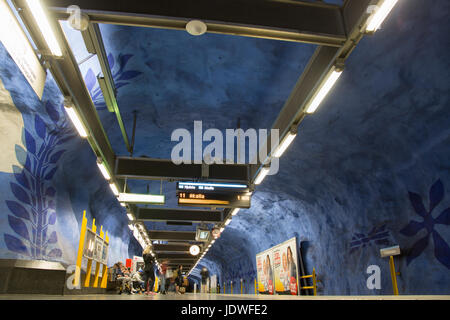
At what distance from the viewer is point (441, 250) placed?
612 cm

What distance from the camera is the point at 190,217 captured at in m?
14.9

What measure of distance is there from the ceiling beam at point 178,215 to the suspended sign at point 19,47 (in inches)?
452

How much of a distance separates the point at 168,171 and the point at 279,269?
26.7 feet

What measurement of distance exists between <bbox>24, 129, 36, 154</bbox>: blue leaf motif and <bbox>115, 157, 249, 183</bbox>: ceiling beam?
8.69 feet

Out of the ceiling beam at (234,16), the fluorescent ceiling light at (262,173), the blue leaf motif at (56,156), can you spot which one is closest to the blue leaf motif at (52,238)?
the blue leaf motif at (56,156)

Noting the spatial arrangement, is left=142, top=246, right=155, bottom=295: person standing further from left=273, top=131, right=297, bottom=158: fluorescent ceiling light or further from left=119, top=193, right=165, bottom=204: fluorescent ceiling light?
left=273, top=131, right=297, bottom=158: fluorescent ceiling light

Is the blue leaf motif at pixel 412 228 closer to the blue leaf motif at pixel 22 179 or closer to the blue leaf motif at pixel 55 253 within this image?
the blue leaf motif at pixel 22 179

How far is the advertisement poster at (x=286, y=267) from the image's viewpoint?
13.0m

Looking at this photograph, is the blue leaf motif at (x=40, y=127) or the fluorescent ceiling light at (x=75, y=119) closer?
the fluorescent ceiling light at (x=75, y=119)

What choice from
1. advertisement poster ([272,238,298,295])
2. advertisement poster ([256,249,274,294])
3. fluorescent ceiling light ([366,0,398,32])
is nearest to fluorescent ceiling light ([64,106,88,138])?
fluorescent ceiling light ([366,0,398,32])

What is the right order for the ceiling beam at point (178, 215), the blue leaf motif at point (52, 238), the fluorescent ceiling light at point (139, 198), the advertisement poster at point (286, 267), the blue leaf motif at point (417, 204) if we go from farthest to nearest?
the ceiling beam at point (178, 215) → the advertisement poster at point (286, 267) → the fluorescent ceiling light at point (139, 198) → the blue leaf motif at point (52, 238) → the blue leaf motif at point (417, 204)
